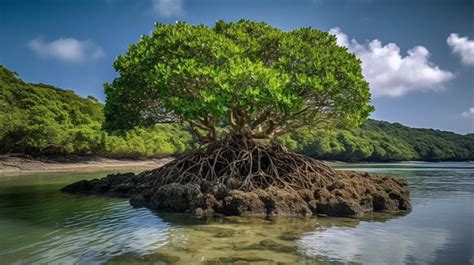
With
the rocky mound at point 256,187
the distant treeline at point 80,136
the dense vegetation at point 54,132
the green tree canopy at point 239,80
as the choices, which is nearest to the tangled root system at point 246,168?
the rocky mound at point 256,187

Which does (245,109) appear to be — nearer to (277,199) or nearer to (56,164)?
(277,199)


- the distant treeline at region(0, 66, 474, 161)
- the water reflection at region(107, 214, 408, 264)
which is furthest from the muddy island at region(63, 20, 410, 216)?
the distant treeline at region(0, 66, 474, 161)

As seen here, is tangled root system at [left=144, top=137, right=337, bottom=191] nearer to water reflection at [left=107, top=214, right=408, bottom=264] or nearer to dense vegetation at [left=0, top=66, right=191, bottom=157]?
water reflection at [left=107, top=214, right=408, bottom=264]

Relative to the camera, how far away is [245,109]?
46.6 feet

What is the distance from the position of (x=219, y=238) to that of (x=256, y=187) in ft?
17.0

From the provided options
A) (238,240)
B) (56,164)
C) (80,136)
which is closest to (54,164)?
(56,164)

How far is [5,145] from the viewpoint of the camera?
3756 cm

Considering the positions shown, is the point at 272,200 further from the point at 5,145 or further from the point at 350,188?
the point at 5,145

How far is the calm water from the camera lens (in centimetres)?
773

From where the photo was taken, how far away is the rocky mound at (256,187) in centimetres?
1266

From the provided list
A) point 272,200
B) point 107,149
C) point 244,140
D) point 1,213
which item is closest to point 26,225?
point 1,213

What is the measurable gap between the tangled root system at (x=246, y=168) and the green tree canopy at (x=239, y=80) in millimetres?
859

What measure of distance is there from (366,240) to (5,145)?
1468 inches

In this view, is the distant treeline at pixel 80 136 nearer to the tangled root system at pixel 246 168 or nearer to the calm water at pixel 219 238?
the tangled root system at pixel 246 168
